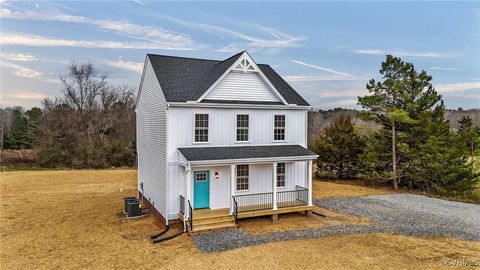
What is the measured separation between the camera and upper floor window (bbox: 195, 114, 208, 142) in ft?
44.7

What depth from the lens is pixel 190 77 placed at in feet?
50.9

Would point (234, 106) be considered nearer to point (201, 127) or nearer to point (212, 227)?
point (201, 127)

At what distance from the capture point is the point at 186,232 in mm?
11961

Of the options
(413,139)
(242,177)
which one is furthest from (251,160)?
(413,139)

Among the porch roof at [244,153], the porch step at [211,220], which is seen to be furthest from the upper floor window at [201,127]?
the porch step at [211,220]

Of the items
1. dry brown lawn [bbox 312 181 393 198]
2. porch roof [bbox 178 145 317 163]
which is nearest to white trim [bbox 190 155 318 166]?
porch roof [bbox 178 145 317 163]

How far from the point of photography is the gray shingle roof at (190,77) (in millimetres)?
13602

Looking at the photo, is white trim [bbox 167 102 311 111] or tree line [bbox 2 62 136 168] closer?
white trim [bbox 167 102 311 111]

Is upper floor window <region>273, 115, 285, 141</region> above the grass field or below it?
above

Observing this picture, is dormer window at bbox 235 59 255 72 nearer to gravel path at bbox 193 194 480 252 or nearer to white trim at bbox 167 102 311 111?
white trim at bbox 167 102 311 111

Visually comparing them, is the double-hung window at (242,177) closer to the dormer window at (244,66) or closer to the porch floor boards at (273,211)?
the porch floor boards at (273,211)

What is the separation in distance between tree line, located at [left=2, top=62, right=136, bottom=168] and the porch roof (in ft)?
84.4

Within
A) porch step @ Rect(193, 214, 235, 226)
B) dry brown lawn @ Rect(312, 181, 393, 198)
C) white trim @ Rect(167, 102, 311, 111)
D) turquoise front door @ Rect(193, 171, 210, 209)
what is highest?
white trim @ Rect(167, 102, 311, 111)

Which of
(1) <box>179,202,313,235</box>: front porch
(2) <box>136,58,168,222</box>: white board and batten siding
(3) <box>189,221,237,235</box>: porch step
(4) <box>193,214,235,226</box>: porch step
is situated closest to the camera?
(3) <box>189,221,237,235</box>: porch step
